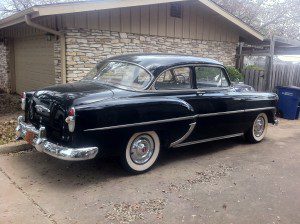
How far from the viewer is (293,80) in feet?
38.8

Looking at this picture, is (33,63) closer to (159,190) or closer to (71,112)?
(71,112)

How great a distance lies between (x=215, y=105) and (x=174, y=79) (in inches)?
36.6

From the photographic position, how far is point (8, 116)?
8.55 meters

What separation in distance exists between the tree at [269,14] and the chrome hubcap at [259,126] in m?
15.3

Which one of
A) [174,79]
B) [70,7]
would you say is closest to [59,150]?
[174,79]

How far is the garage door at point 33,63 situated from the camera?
9.62 m

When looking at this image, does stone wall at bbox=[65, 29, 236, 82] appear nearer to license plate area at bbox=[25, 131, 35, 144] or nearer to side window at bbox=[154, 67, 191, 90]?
license plate area at bbox=[25, 131, 35, 144]

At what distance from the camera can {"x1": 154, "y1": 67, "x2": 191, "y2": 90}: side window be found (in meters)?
5.32

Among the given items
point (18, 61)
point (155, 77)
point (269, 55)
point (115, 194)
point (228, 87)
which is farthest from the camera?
point (18, 61)

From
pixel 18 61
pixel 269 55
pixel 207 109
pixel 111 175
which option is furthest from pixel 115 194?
pixel 18 61

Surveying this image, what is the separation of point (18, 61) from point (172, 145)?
30.6 feet

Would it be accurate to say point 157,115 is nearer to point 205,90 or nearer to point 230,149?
point 205,90

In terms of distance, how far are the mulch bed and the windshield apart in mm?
2081

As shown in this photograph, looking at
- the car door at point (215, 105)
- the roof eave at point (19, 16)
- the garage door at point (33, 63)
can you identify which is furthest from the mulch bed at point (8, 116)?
the car door at point (215, 105)
